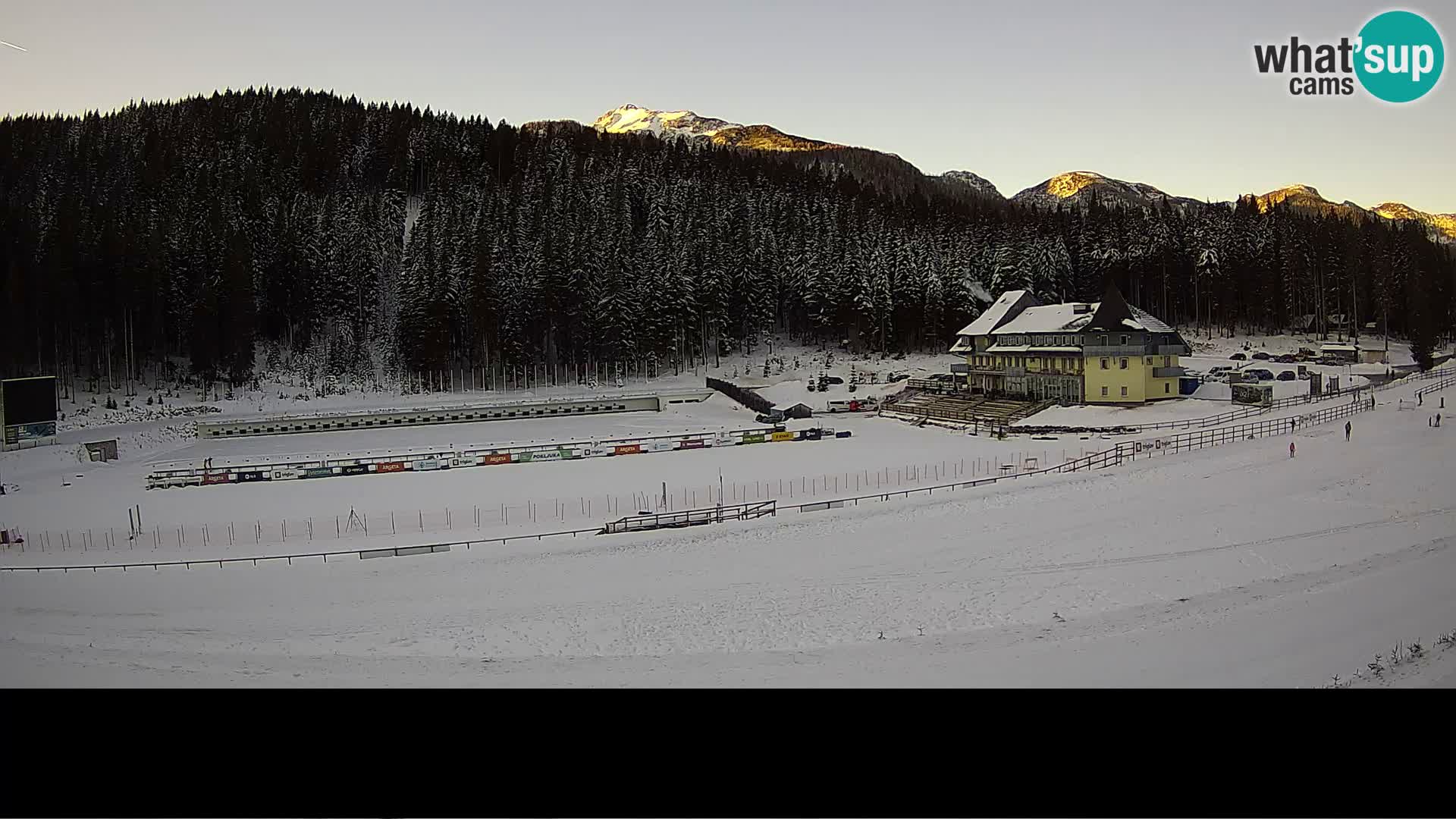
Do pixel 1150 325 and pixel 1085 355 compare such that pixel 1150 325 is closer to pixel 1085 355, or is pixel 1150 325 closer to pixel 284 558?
pixel 1085 355

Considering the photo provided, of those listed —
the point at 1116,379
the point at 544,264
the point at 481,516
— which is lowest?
the point at 481,516

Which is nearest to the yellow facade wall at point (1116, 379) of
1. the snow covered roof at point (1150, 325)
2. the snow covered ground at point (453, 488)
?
the snow covered roof at point (1150, 325)

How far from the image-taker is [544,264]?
2474 inches

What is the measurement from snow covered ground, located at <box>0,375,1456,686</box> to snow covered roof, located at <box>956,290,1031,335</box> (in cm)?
2592

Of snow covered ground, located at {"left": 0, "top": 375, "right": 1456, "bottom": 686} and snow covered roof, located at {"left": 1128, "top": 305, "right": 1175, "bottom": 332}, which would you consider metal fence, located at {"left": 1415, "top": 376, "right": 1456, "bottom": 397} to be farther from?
snow covered ground, located at {"left": 0, "top": 375, "right": 1456, "bottom": 686}

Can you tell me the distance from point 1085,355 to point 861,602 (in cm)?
2999

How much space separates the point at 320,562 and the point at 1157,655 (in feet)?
53.4

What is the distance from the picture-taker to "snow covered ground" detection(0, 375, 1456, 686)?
12.0m

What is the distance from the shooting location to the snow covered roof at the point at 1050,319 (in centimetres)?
4284

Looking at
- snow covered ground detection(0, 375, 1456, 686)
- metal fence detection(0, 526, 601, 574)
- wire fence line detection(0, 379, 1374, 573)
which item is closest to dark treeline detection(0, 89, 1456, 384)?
wire fence line detection(0, 379, 1374, 573)

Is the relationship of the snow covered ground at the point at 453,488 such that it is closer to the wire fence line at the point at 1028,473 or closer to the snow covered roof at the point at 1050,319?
the wire fence line at the point at 1028,473

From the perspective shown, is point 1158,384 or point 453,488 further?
point 1158,384

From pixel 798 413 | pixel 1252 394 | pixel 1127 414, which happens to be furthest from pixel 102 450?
pixel 1252 394

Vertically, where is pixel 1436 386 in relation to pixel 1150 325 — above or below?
below
